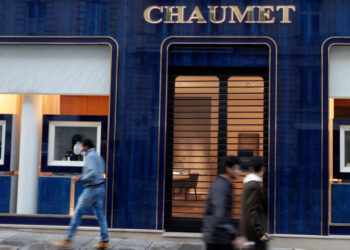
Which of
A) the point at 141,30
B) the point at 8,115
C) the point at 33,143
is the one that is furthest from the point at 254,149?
the point at 8,115

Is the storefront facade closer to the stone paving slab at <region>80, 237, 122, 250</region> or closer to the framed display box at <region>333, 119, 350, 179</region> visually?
the framed display box at <region>333, 119, 350, 179</region>

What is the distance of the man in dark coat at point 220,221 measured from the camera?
16.7 feet

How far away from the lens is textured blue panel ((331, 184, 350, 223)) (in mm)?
9688

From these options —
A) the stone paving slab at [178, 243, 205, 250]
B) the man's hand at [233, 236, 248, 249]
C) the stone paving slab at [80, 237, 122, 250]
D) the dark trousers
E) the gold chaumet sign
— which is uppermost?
the gold chaumet sign

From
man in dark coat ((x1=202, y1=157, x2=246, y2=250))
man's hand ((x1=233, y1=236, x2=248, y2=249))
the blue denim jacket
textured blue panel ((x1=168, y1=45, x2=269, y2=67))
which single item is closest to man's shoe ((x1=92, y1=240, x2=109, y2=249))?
the blue denim jacket

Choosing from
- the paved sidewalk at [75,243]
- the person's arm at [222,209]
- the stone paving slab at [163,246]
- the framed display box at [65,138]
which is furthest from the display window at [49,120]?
the person's arm at [222,209]

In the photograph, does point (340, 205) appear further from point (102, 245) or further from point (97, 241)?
point (97, 241)

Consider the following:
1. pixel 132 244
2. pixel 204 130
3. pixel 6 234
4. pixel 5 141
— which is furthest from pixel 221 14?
pixel 6 234

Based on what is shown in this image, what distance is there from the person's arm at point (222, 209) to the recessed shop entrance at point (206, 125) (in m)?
4.88

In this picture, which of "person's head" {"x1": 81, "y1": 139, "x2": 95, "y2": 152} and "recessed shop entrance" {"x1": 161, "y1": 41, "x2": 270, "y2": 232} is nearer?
"person's head" {"x1": 81, "y1": 139, "x2": 95, "y2": 152}

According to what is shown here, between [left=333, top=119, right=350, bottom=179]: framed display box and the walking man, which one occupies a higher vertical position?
[left=333, top=119, right=350, bottom=179]: framed display box

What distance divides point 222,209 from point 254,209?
3.08 feet

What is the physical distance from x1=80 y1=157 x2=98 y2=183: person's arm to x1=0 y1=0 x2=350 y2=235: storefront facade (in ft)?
6.00

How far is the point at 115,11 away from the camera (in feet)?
33.6
